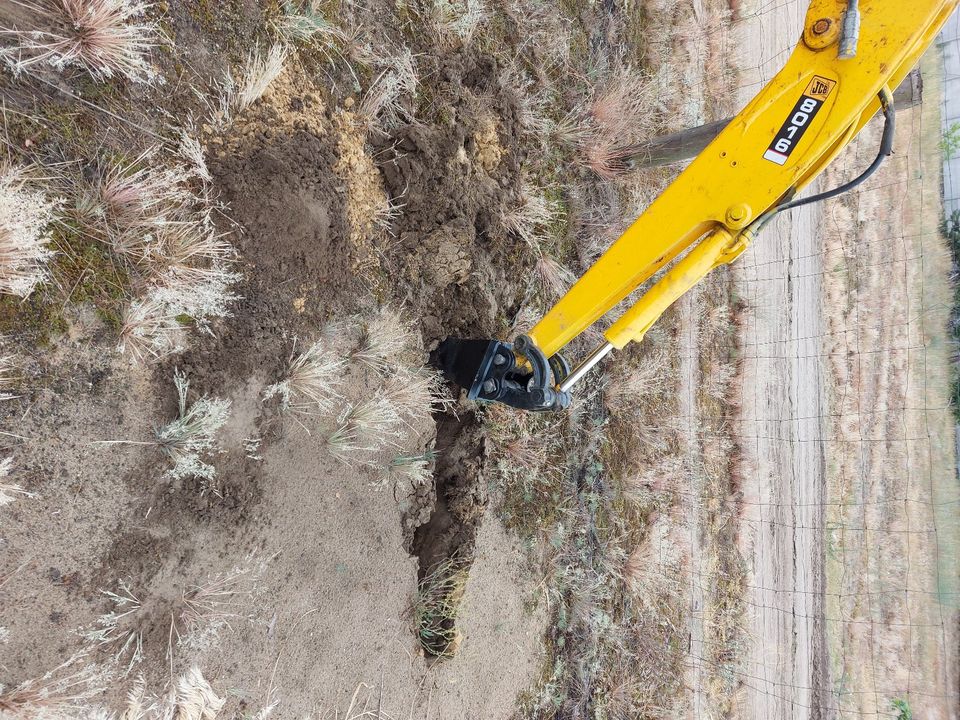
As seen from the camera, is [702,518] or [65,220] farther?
[702,518]

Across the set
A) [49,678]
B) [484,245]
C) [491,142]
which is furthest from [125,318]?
[491,142]

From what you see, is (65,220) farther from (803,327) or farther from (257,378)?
(803,327)

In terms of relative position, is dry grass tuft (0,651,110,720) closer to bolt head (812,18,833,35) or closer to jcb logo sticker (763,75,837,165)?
jcb logo sticker (763,75,837,165)

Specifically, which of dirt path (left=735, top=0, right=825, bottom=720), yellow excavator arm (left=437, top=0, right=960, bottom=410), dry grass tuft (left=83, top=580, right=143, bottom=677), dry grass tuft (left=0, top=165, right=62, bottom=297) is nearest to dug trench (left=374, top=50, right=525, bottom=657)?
yellow excavator arm (left=437, top=0, right=960, bottom=410)

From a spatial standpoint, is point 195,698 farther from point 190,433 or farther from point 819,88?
point 819,88

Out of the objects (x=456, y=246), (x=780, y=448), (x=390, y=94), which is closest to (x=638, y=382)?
(x=780, y=448)

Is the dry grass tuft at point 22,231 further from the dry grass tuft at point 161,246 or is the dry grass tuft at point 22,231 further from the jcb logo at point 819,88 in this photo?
the jcb logo at point 819,88

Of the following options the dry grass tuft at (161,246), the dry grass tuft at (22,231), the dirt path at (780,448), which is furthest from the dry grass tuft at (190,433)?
the dirt path at (780,448)
